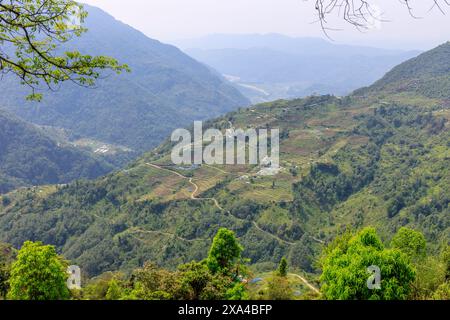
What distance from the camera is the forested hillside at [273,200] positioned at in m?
67.2

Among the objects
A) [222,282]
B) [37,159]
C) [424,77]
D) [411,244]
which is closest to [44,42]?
[222,282]

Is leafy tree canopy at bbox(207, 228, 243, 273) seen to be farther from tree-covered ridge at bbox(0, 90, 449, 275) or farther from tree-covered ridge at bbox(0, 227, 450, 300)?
tree-covered ridge at bbox(0, 90, 449, 275)

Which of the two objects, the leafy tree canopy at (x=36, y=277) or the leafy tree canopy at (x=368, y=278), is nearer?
the leafy tree canopy at (x=368, y=278)

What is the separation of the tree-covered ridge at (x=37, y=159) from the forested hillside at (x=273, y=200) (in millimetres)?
65840

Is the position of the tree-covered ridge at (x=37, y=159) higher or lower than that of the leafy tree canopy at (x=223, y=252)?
higher

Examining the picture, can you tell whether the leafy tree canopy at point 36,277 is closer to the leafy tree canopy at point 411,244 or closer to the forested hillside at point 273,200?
the leafy tree canopy at point 411,244

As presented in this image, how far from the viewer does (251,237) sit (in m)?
68.3

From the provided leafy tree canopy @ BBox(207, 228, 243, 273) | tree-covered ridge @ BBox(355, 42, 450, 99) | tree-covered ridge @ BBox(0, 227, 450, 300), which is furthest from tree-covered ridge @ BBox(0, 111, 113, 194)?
tree-covered ridge @ BBox(0, 227, 450, 300)

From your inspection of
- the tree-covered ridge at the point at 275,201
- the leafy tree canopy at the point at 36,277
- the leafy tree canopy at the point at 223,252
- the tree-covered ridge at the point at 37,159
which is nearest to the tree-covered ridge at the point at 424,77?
the tree-covered ridge at the point at 275,201

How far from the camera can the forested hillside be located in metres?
67.2
